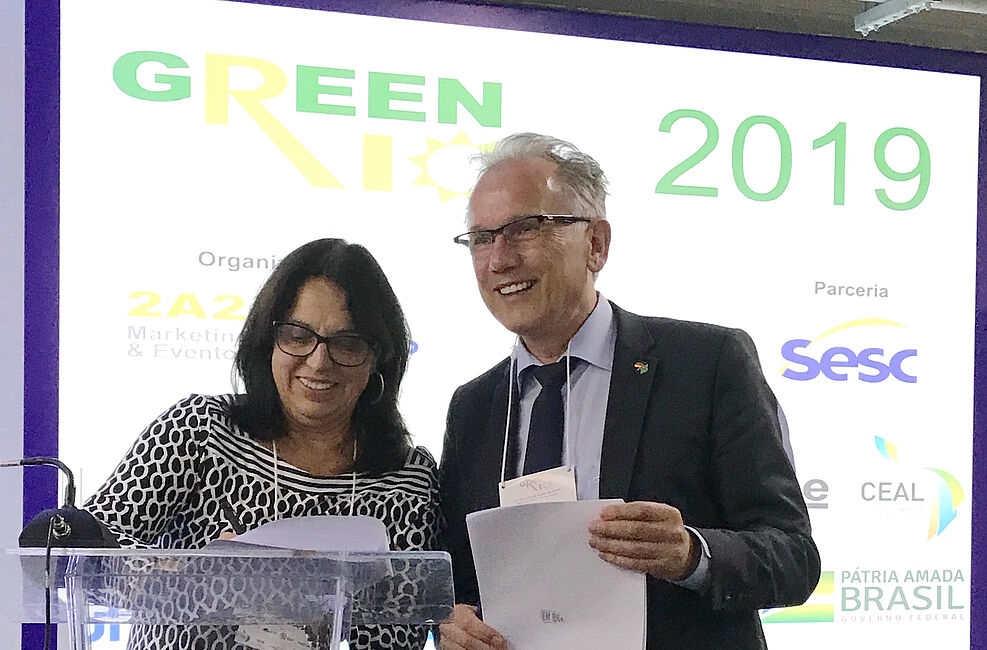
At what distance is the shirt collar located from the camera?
276 cm

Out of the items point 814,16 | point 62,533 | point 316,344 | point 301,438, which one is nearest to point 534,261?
point 316,344

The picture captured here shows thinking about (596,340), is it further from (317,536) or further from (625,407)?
(317,536)

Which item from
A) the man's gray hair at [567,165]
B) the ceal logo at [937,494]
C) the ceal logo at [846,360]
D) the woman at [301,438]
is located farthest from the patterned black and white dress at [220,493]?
the ceal logo at [937,494]

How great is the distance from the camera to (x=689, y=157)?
11.8ft

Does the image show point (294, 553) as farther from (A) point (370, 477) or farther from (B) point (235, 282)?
(B) point (235, 282)

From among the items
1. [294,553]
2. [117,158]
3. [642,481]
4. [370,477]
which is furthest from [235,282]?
[294,553]

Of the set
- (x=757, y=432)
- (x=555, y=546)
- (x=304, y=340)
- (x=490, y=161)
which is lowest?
(x=555, y=546)

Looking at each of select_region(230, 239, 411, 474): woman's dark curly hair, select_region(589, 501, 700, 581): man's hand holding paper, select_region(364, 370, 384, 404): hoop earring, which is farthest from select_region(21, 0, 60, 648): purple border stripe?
select_region(589, 501, 700, 581): man's hand holding paper

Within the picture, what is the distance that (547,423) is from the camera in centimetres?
275

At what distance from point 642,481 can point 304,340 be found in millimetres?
839

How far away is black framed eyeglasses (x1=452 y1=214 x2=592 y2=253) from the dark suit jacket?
0.87ft

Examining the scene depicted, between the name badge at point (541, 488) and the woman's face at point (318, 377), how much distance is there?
16.6 inches

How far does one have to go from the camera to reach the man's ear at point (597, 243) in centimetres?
280

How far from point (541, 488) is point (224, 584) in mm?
1015
